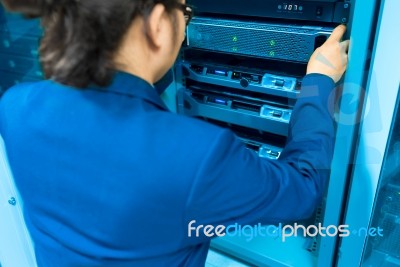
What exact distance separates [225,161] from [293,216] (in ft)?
0.79

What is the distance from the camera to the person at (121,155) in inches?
23.4

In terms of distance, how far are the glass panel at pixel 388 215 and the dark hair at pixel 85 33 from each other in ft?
2.37

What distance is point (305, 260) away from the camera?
1413 millimetres

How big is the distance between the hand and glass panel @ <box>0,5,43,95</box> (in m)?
1.18

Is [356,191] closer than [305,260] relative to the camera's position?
Yes

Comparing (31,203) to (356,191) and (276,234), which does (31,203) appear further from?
(276,234)

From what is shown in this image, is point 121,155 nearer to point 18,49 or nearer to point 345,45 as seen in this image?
point 345,45

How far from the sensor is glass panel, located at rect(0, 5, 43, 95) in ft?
5.35

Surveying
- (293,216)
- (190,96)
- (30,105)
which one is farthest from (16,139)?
(190,96)

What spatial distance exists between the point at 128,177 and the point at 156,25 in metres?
0.25

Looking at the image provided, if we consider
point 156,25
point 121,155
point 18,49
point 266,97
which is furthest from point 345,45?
point 18,49

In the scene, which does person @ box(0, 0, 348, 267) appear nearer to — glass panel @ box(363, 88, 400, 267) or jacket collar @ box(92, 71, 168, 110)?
jacket collar @ box(92, 71, 168, 110)

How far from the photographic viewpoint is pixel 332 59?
953 millimetres

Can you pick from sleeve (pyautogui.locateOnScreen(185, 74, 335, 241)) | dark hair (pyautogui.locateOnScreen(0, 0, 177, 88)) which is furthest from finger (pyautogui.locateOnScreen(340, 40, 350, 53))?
dark hair (pyautogui.locateOnScreen(0, 0, 177, 88))
